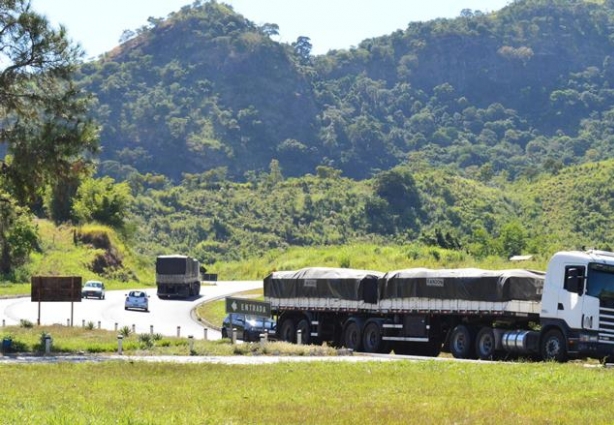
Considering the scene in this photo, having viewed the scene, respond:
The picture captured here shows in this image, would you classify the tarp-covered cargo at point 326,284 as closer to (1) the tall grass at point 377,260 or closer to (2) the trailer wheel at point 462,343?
(2) the trailer wheel at point 462,343

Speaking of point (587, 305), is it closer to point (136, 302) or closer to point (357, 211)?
point (136, 302)

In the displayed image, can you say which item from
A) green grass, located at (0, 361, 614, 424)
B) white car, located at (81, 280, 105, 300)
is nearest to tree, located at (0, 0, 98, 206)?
green grass, located at (0, 361, 614, 424)

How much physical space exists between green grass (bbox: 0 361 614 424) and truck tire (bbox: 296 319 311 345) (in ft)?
47.8

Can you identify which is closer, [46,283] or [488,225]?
[46,283]

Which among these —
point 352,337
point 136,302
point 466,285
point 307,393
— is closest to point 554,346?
point 466,285

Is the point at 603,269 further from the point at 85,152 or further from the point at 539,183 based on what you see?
the point at 539,183

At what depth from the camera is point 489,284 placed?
→ 127 feet

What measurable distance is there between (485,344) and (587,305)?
526 centimetres

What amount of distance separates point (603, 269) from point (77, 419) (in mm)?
20106

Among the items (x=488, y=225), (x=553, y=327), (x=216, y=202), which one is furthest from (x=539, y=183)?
(x=553, y=327)

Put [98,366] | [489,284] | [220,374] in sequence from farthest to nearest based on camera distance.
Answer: [489,284]
[98,366]
[220,374]

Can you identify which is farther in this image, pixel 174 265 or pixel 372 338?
pixel 174 265

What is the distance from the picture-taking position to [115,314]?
72750 millimetres

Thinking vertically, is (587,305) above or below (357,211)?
below
